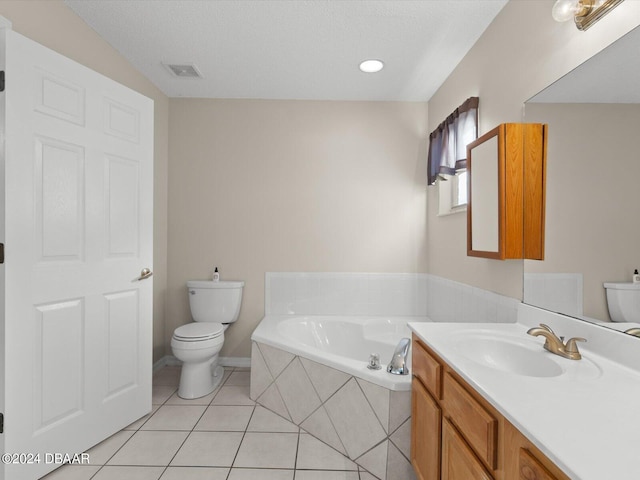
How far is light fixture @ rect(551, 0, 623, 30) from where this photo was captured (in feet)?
3.68

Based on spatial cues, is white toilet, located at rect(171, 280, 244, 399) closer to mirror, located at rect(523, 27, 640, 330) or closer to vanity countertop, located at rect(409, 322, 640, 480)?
vanity countertop, located at rect(409, 322, 640, 480)

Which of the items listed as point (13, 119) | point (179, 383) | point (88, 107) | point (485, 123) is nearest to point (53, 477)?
point (179, 383)

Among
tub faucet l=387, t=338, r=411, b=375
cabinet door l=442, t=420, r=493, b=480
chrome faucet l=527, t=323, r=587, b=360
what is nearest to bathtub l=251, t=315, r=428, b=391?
tub faucet l=387, t=338, r=411, b=375

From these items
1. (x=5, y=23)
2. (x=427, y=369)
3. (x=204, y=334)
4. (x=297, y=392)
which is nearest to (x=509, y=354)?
(x=427, y=369)

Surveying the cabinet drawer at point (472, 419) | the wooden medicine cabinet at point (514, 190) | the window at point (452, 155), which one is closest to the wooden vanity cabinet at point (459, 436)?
the cabinet drawer at point (472, 419)

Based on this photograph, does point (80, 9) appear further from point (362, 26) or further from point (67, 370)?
point (67, 370)

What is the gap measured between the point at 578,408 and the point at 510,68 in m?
1.64

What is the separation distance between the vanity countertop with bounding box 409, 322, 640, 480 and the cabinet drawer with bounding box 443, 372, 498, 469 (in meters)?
0.07

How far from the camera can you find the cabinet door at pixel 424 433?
123 centimetres

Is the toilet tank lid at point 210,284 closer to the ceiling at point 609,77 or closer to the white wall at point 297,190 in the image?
the white wall at point 297,190

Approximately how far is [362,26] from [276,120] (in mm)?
1205

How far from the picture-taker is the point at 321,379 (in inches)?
76.3

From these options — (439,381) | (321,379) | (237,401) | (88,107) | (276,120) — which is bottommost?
(237,401)

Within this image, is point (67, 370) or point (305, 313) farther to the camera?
point (305, 313)
